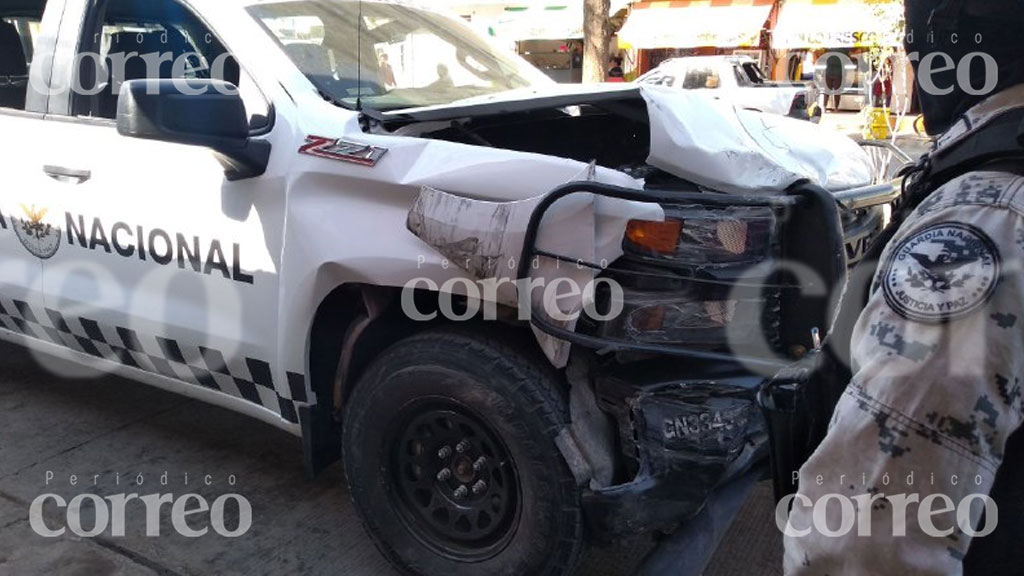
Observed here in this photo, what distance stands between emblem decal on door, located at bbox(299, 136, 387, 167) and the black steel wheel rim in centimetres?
71

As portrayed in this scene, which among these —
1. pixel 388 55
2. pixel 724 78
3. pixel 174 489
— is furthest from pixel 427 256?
pixel 724 78

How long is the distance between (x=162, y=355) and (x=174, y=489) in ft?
1.86

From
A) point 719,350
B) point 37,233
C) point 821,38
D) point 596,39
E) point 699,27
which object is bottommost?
point 719,350

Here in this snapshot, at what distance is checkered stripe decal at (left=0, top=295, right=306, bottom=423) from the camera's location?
286cm

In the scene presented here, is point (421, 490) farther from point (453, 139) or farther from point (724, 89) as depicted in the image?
point (724, 89)

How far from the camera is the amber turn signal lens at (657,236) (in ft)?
7.20

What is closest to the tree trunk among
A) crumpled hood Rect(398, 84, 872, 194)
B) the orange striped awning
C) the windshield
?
the windshield

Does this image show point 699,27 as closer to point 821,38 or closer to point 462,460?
point 821,38

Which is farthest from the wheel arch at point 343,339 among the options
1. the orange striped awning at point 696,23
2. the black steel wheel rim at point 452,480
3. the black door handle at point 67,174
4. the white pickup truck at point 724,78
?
the orange striped awning at point 696,23

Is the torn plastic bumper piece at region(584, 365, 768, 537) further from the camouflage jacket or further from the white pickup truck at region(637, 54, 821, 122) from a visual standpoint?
the white pickup truck at region(637, 54, 821, 122)

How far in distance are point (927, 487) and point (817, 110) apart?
1486 centimetres

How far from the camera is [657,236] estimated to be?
2201 mm

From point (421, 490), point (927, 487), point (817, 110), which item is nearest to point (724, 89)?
point (817, 110)

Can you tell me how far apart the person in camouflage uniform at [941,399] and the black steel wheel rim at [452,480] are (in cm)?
129
